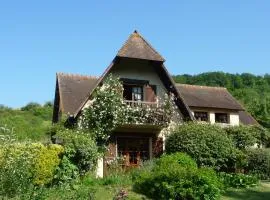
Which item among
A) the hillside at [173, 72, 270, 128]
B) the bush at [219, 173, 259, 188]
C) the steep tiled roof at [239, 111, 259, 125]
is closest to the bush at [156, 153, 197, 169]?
the bush at [219, 173, 259, 188]

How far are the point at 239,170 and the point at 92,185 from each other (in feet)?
37.1

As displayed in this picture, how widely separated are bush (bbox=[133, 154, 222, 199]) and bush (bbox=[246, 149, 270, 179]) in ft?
31.8

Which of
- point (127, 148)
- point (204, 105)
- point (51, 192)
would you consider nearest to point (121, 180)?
point (51, 192)

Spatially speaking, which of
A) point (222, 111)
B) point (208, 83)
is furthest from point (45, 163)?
point (208, 83)

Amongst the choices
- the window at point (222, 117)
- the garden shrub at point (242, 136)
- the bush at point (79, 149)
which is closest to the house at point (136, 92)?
the bush at point (79, 149)

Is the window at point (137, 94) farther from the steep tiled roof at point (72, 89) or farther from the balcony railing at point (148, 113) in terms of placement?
the steep tiled roof at point (72, 89)

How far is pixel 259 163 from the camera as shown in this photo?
2852cm

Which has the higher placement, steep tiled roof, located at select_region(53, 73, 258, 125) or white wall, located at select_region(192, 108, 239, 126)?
steep tiled roof, located at select_region(53, 73, 258, 125)

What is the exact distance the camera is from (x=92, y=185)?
20453 millimetres

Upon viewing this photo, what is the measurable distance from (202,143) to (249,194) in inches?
174

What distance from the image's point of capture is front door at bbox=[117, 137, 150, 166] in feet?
85.5

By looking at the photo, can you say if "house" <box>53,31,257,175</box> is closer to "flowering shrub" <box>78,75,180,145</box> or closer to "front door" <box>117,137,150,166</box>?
"front door" <box>117,137,150,166</box>

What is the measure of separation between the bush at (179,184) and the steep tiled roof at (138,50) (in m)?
8.22

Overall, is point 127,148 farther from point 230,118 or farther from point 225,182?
point 230,118
